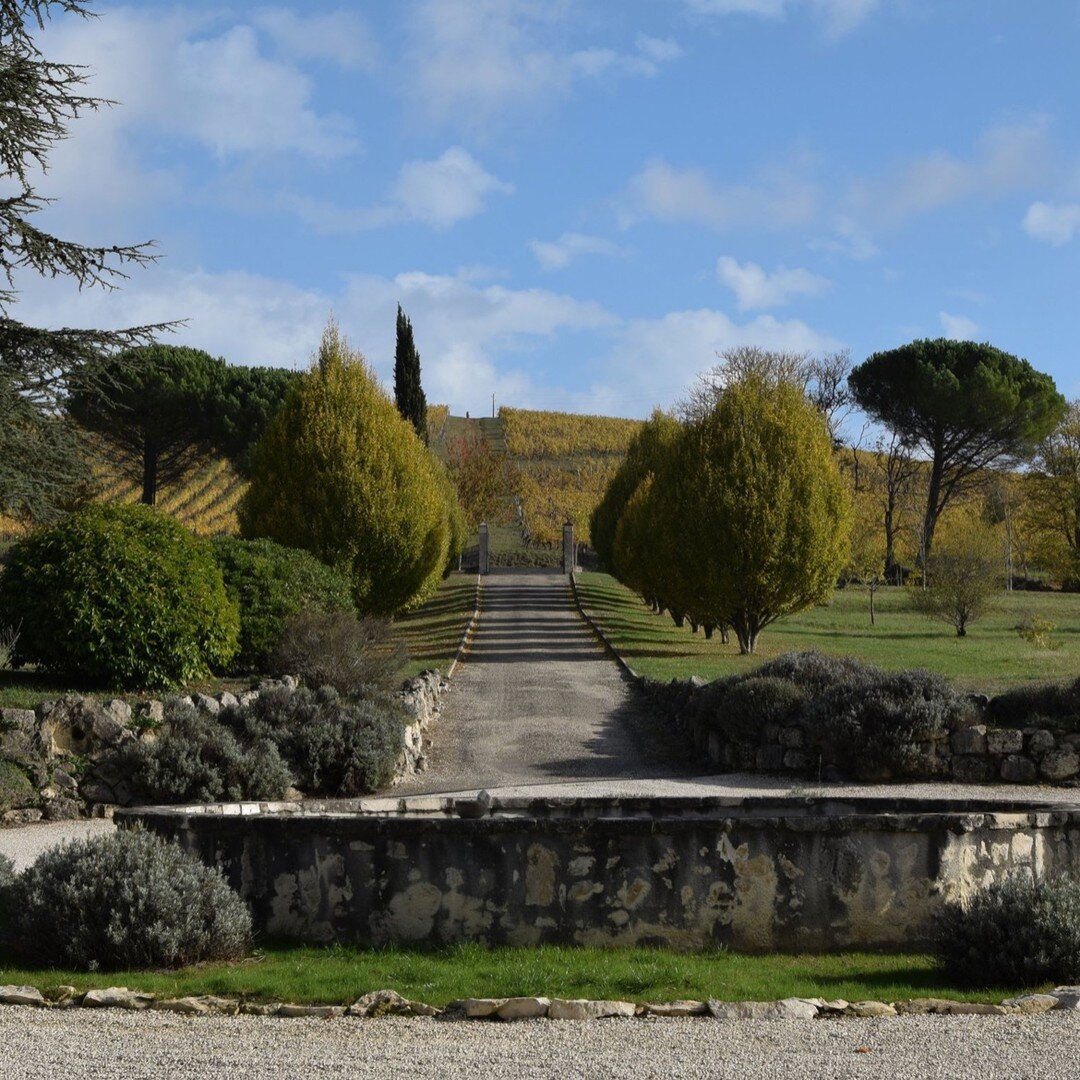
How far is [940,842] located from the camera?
26.0ft

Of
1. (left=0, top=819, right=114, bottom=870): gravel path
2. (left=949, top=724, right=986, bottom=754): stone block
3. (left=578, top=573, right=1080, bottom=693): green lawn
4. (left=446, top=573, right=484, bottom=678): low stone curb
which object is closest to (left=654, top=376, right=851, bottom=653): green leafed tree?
(left=578, top=573, right=1080, bottom=693): green lawn

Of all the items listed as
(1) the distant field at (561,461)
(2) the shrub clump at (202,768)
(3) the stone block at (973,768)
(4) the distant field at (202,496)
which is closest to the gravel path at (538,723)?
(2) the shrub clump at (202,768)

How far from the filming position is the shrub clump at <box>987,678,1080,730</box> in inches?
649

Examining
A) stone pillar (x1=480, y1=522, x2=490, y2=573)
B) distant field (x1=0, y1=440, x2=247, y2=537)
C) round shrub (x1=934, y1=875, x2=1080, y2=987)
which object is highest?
distant field (x1=0, y1=440, x2=247, y2=537)

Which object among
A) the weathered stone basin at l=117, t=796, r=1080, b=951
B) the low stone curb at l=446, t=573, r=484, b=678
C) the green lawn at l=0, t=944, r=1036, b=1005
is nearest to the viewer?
the green lawn at l=0, t=944, r=1036, b=1005

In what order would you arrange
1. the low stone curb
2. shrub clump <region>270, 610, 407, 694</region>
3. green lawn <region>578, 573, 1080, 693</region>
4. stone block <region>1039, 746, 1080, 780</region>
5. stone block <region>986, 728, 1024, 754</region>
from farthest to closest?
the low stone curb
green lawn <region>578, 573, 1080, 693</region>
shrub clump <region>270, 610, 407, 694</region>
stone block <region>986, 728, 1024, 754</region>
stone block <region>1039, 746, 1080, 780</region>

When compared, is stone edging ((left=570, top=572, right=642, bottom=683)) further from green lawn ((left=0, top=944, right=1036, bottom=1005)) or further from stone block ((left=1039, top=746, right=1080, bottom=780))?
green lawn ((left=0, top=944, right=1036, bottom=1005))

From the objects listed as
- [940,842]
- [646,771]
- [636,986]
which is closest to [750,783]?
[646,771]

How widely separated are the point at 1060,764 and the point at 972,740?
3.48 feet

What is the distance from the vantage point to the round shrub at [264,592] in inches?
811

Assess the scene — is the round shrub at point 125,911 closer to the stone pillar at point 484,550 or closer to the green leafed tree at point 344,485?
the green leafed tree at point 344,485

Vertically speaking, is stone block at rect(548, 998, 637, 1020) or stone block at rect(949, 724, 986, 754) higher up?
stone block at rect(949, 724, 986, 754)

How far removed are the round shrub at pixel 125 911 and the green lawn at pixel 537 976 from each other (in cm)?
15

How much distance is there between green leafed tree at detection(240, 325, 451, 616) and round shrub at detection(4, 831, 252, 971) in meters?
21.1
